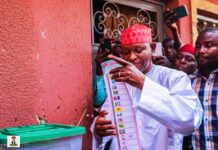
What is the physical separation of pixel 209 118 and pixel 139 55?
0.77 meters

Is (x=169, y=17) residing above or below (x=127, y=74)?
above

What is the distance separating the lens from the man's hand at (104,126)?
2.01 m

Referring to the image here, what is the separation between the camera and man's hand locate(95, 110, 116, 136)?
2007 millimetres

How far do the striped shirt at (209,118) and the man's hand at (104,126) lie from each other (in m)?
0.91

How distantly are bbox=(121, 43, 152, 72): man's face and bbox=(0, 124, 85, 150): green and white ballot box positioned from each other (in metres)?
0.66

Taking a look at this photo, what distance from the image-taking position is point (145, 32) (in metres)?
2.57

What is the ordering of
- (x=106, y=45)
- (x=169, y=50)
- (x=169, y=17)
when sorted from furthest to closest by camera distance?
(x=169, y=17) < (x=169, y=50) < (x=106, y=45)

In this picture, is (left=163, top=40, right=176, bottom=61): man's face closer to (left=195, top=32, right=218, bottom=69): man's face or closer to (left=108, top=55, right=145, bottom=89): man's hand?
(left=195, top=32, right=218, bottom=69): man's face

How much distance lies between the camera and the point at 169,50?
147 inches

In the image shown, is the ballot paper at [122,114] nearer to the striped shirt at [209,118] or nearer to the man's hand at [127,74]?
the man's hand at [127,74]

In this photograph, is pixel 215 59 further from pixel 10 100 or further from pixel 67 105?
pixel 10 100

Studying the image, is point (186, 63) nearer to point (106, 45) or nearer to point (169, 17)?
point (169, 17)

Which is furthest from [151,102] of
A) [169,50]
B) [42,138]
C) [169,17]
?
[169,17]

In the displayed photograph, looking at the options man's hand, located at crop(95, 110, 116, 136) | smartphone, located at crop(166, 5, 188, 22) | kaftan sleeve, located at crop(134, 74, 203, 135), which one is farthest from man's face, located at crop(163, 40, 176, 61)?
kaftan sleeve, located at crop(134, 74, 203, 135)
